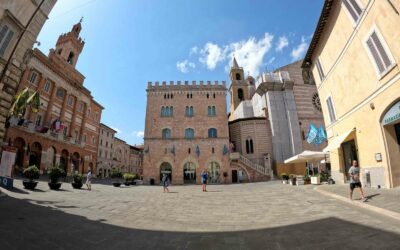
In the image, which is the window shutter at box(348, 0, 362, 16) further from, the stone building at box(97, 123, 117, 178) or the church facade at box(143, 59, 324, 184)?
the stone building at box(97, 123, 117, 178)

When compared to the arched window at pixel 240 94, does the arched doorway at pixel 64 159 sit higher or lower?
lower

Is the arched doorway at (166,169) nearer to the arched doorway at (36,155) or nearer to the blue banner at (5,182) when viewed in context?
the arched doorway at (36,155)

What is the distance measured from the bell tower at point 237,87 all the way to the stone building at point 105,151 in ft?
97.5

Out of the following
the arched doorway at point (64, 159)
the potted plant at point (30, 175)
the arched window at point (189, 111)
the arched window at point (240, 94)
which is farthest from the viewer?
the arched window at point (240, 94)

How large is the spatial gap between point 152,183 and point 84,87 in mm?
21077

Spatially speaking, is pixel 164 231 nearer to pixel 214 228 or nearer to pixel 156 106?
pixel 214 228

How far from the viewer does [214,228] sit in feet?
18.6

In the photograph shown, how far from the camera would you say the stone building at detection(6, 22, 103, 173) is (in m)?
25.2

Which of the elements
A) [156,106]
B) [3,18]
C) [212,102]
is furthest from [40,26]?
[212,102]

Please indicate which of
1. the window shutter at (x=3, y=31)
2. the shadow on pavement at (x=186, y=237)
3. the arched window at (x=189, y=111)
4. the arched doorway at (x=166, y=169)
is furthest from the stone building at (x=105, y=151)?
the shadow on pavement at (x=186, y=237)

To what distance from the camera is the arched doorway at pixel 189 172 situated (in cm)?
3002

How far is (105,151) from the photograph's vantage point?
163ft

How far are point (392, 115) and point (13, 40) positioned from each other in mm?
15995

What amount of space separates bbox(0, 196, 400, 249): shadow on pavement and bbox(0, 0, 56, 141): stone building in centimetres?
519
